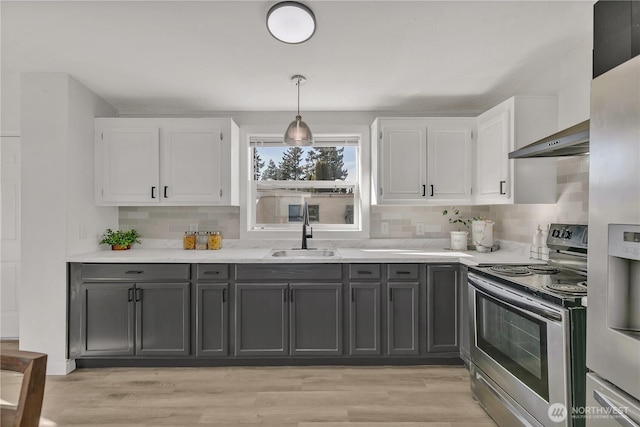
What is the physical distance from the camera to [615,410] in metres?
1.19

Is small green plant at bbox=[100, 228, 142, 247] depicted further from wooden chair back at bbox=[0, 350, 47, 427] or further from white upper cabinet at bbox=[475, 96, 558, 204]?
white upper cabinet at bbox=[475, 96, 558, 204]

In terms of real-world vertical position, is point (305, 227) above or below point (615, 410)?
above

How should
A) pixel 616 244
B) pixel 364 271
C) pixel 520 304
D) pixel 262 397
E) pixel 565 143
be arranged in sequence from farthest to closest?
pixel 364 271
pixel 262 397
pixel 520 304
pixel 565 143
pixel 616 244

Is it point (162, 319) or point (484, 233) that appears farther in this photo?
point (484, 233)

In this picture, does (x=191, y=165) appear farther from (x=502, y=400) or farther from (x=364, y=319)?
(x=502, y=400)

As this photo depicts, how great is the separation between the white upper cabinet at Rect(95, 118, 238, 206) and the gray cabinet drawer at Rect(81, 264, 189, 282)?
64 centimetres

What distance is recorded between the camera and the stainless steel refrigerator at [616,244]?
107 cm

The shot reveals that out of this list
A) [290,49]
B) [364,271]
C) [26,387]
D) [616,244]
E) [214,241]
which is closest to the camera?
[26,387]

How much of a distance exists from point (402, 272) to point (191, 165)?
82.8 inches

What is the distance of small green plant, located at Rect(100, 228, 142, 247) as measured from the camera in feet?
10.9

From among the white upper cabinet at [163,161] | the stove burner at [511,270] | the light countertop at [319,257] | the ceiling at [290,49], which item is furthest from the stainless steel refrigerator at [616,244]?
the white upper cabinet at [163,161]

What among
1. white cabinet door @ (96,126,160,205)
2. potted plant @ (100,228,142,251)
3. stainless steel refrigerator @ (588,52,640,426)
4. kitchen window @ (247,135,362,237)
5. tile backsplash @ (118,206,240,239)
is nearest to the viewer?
stainless steel refrigerator @ (588,52,640,426)

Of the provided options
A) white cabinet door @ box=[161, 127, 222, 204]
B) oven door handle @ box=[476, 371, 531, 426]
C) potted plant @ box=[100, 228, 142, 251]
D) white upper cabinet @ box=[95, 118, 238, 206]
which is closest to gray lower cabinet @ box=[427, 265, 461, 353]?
oven door handle @ box=[476, 371, 531, 426]

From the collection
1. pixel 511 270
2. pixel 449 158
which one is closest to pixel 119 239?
pixel 449 158
